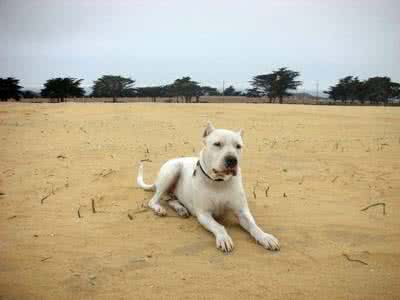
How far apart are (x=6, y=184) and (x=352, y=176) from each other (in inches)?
206

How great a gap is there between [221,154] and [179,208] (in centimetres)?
105

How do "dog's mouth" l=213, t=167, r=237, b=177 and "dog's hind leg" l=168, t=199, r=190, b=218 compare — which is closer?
"dog's mouth" l=213, t=167, r=237, b=177

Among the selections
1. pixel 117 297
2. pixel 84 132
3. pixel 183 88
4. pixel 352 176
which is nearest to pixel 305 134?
pixel 352 176

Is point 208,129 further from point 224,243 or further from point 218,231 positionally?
point 224,243

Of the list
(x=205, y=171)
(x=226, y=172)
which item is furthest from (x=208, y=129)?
(x=226, y=172)

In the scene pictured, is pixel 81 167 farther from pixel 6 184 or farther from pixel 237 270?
pixel 237 270

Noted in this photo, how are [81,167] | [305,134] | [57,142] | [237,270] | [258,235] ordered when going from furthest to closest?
1. [305,134]
2. [57,142]
3. [81,167]
4. [258,235]
5. [237,270]

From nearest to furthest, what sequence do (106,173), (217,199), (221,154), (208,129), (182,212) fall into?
(221,154) → (217,199) → (208,129) → (182,212) → (106,173)

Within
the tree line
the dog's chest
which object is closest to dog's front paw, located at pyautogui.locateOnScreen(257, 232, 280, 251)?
the dog's chest

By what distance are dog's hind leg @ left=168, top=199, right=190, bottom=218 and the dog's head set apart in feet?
2.30

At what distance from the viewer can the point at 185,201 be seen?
13.6ft

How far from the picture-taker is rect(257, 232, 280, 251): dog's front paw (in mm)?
3137

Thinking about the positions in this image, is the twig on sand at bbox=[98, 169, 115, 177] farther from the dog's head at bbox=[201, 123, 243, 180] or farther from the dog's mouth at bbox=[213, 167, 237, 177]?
the dog's mouth at bbox=[213, 167, 237, 177]

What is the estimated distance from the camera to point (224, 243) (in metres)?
3.13
